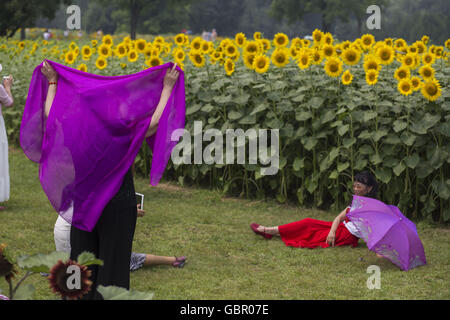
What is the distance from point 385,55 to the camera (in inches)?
257

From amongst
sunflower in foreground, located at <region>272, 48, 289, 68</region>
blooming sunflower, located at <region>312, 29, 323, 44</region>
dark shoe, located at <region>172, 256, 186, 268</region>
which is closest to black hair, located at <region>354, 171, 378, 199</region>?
dark shoe, located at <region>172, 256, 186, 268</region>

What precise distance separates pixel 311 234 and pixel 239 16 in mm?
61169

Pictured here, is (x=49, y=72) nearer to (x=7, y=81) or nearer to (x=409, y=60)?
(x=7, y=81)

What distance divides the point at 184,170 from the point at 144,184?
54 centimetres

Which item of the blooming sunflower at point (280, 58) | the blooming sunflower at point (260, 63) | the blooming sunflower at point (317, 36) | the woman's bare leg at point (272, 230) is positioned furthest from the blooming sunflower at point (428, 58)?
the woman's bare leg at point (272, 230)

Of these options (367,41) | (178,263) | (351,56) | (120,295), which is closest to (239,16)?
(367,41)

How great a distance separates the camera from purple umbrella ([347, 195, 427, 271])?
489 centimetres

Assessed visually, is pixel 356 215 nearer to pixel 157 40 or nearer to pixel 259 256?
pixel 259 256

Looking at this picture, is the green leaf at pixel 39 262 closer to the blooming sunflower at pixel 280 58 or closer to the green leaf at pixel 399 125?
the green leaf at pixel 399 125

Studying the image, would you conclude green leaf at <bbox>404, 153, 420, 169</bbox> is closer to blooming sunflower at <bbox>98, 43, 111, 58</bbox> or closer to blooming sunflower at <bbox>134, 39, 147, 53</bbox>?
blooming sunflower at <bbox>134, 39, 147, 53</bbox>

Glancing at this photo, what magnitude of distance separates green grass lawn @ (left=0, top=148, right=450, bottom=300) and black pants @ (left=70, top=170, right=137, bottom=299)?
2.95ft

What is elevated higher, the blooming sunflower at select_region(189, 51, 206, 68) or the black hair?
the blooming sunflower at select_region(189, 51, 206, 68)
